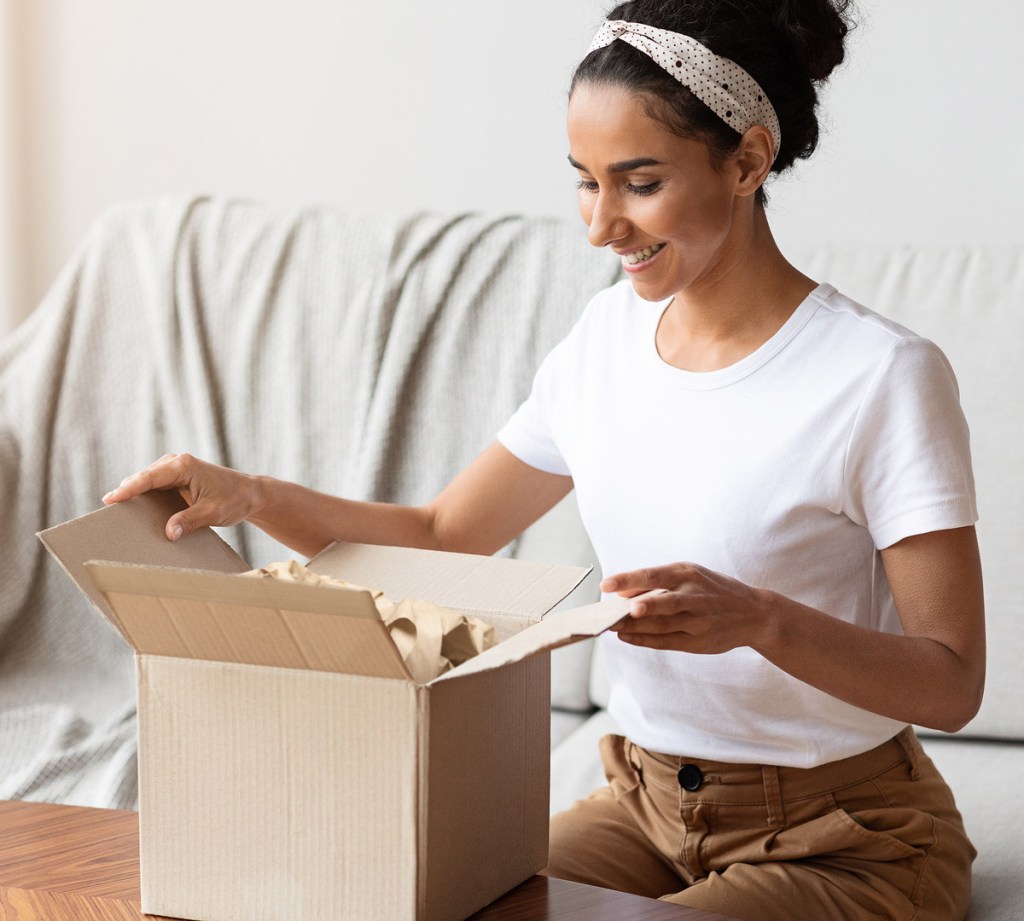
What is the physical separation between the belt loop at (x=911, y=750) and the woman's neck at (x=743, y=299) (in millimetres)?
349

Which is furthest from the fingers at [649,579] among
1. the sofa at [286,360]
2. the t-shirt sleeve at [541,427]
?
the sofa at [286,360]

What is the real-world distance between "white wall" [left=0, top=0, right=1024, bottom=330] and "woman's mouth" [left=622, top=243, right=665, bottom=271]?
990mm

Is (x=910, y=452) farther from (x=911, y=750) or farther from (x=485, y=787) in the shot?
(x=485, y=787)

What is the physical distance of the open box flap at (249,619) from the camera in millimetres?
683

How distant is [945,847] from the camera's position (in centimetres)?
111

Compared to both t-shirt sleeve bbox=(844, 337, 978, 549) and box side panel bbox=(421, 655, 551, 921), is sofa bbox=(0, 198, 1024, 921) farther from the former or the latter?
box side panel bbox=(421, 655, 551, 921)

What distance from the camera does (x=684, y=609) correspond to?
0.81 m

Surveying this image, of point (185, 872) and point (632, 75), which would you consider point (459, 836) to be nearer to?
point (185, 872)

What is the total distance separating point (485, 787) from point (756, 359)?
47 centimetres

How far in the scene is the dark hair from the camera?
1.05 metres

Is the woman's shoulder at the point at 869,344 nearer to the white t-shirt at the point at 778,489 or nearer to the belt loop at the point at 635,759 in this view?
the white t-shirt at the point at 778,489

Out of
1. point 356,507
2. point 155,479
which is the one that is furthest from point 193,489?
point 356,507

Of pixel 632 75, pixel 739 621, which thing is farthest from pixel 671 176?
pixel 739 621

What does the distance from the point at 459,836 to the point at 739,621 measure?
22 cm
